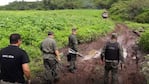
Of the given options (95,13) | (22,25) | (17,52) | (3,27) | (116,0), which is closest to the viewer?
(17,52)

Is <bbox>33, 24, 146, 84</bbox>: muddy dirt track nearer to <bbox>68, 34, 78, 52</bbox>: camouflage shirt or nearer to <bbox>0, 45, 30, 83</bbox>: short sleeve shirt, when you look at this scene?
<bbox>68, 34, 78, 52</bbox>: camouflage shirt

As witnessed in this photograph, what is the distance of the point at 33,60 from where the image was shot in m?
16.3

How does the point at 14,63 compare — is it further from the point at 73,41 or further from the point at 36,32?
the point at 36,32

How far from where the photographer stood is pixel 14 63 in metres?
7.60

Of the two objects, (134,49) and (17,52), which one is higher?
(17,52)

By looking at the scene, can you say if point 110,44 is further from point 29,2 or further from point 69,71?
point 29,2

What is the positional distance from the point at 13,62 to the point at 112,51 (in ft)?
16.7

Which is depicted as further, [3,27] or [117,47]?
[3,27]

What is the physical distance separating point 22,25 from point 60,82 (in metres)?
11.3

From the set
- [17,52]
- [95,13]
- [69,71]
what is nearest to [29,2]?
[95,13]

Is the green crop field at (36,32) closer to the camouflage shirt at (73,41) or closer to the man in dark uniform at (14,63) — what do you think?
the camouflage shirt at (73,41)

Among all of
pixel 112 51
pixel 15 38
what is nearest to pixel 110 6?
pixel 112 51

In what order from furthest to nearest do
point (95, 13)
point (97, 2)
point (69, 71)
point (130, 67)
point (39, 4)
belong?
point (39, 4), point (97, 2), point (95, 13), point (130, 67), point (69, 71)

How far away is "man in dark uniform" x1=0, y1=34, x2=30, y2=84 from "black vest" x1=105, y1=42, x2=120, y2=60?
16.1 feet
